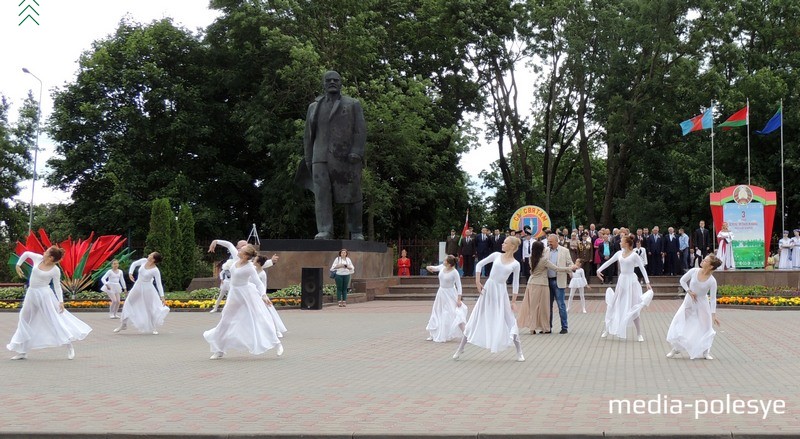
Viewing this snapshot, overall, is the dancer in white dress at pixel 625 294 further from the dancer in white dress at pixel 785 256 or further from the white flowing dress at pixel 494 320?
the dancer in white dress at pixel 785 256

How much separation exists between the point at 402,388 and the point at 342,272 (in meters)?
15.1

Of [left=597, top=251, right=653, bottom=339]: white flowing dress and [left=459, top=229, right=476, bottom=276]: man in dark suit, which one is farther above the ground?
[left=459, top=229, right=476, bottom=276]: man in dark suit

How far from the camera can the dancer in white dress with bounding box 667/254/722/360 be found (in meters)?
12.7

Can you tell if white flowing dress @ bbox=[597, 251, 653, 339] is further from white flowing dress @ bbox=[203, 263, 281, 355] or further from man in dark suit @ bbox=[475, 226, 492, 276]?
man in dark suit @ bbox=[475, 226, 492, 276]

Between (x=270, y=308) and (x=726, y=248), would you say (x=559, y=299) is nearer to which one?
(x=270, y=308)

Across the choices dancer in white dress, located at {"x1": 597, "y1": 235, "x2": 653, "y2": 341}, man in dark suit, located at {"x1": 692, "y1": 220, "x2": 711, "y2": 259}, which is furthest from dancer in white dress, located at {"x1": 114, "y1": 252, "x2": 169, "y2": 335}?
man in dark suit, located at {"x1": 692, "y1": 220, "x2": 711, "y2": 259}

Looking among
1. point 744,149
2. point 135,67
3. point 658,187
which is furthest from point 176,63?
point 744,149

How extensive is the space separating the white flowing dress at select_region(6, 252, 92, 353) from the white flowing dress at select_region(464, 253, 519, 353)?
5883mm

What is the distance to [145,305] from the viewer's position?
58.9 feet

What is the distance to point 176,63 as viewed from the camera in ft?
149

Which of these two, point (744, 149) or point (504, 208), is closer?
point (744, 149)

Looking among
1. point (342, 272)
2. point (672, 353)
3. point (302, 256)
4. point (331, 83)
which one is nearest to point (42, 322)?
point (672, 353)

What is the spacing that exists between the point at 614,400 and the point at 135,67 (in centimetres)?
3946

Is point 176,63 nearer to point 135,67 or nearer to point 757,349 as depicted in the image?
point 135,67
